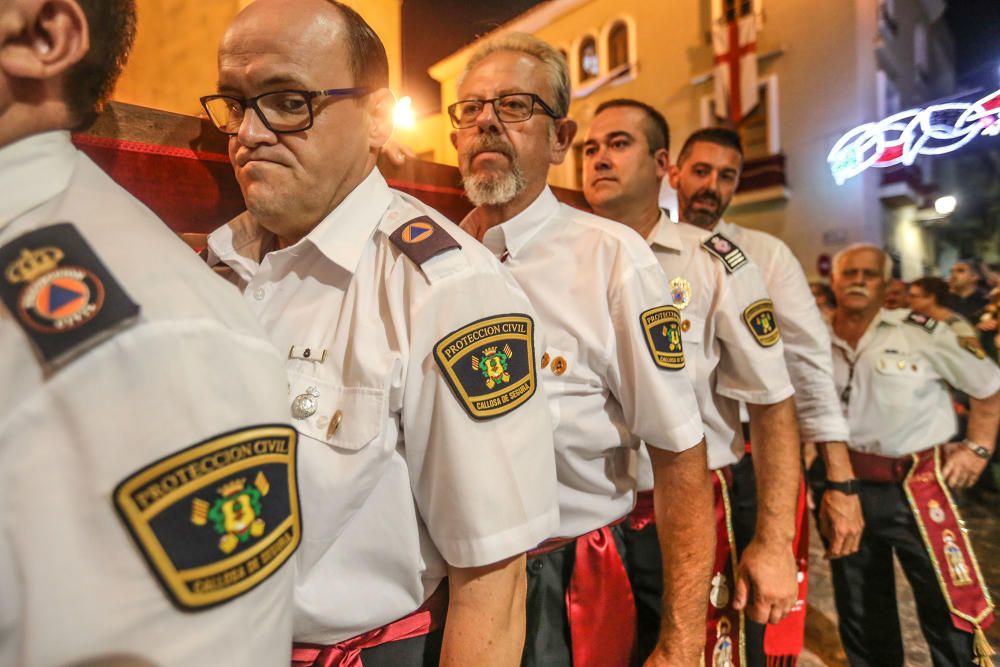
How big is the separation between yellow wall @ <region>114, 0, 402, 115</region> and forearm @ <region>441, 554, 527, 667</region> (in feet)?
6.41

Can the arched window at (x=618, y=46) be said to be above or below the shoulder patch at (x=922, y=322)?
above

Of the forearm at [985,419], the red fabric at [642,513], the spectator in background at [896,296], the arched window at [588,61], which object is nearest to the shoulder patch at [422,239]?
the red fabric at [642,513]

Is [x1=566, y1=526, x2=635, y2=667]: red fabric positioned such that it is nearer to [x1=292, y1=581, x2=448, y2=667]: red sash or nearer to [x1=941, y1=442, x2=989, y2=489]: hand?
[x1=292, y1=581, x2=448, y2=667]: red sash

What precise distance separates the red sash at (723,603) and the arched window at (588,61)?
1128 centimetres

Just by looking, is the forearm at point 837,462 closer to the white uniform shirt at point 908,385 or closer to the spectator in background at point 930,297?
the white uniform shirt at point 908,385

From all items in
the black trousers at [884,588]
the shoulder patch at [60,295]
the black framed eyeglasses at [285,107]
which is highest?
the black framed eyeglasses at [285,107]

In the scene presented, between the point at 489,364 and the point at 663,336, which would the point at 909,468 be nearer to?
the point at 663,336

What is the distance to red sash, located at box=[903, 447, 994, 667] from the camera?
2451 millimetres

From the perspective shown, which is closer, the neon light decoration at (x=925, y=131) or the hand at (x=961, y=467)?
the hand at (x=961, y=467)

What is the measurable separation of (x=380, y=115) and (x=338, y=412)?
2.04 feet

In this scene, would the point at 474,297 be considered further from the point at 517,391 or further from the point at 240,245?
the point at 240,245

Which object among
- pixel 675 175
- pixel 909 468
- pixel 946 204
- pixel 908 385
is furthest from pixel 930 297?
pixel 946 204

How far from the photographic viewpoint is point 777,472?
5.90 ft

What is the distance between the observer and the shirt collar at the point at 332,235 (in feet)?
3.11
